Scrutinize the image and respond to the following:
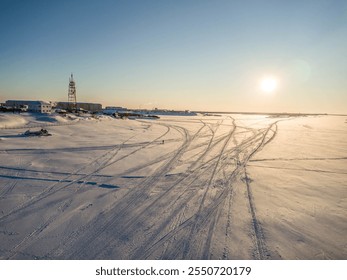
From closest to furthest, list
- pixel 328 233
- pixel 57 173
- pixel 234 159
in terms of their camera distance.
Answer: pixel 328 233 → pixel 57 173 → pixel 234 159

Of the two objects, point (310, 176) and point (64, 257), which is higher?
point (310, 176)

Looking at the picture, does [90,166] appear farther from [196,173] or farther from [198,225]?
[198,225]

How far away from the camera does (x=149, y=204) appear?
6.35 meters

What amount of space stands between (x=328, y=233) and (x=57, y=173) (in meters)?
9.60

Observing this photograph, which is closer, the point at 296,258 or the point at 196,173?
the point at 296,258

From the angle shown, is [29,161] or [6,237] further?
[29,161]

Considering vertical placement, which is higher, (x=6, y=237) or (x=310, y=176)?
(x=310, y=176)

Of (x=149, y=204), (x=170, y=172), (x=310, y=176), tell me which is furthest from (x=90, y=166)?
(x=310, y=176)

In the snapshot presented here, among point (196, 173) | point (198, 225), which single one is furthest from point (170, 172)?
point (198, 225)

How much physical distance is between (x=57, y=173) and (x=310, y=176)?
1144 cm
